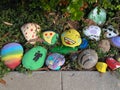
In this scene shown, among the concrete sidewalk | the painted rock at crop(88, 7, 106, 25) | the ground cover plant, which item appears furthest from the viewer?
the painted rock at crop(88, 7, 106, 25)

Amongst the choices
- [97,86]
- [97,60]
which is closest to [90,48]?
[97,60]

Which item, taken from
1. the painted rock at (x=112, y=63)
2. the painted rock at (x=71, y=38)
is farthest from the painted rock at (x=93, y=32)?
the painted rock at (x=112, y=63)

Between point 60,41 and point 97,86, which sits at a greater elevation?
point 60,41

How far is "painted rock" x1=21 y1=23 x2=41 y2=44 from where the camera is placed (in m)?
3.87

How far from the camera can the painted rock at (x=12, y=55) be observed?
12.2 feet

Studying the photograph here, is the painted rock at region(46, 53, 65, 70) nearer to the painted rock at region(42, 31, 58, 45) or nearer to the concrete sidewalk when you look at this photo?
the concrete sidewalk

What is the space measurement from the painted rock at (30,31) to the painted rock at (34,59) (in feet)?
0.47

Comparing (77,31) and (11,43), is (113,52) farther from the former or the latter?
(11,43)

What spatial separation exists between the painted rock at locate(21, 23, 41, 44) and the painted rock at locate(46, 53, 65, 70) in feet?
0.92

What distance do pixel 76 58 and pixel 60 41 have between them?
0.28 metres

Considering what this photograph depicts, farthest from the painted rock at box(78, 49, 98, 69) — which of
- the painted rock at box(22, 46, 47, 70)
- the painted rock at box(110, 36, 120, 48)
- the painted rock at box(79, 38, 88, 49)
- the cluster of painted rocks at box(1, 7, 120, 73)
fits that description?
the painted rock at box(22, 46, 47, 70)

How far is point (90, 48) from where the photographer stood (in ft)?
12.8

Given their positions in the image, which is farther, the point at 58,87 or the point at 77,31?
the point at 77,31

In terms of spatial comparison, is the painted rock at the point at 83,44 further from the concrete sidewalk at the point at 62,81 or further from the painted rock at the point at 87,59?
the concrete sidewalk at the point at 62,81
